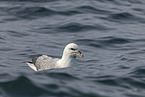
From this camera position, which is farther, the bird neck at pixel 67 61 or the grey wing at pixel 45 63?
the grey wing at pixel 45 63

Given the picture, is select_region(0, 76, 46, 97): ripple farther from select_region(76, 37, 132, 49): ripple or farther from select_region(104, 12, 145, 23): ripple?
select_region(104, 12, 145, 23): ripple

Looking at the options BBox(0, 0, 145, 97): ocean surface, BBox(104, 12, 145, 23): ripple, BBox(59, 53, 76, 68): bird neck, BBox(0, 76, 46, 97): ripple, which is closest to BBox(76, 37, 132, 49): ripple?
BBox(0, 0, 145, 97): ocean surface

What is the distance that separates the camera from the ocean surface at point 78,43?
8531 millimetres

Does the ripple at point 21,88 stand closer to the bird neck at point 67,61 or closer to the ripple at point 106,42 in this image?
the bird neck at point 67,61

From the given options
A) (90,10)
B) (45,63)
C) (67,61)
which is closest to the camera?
(67,61)

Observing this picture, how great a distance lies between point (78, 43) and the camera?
14.8 m

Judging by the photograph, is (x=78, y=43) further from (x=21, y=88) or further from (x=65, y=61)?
(x=21, y=88)

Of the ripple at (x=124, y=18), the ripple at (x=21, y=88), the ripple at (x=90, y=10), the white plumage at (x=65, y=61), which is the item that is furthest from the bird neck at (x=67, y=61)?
the ripple at (x=90, y=10)

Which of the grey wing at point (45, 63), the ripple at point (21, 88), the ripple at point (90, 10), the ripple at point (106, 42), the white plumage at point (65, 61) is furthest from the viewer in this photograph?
the ripple at point (90, 10)

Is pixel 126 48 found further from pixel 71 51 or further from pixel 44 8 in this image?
pixel 44 8

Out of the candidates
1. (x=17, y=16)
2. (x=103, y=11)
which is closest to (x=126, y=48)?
(x=103, y=11)

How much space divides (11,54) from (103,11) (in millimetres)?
7823

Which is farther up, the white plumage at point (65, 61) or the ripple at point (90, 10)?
the ripple at point (90, 10)

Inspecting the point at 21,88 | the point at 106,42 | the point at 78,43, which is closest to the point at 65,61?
the point at 21,88
